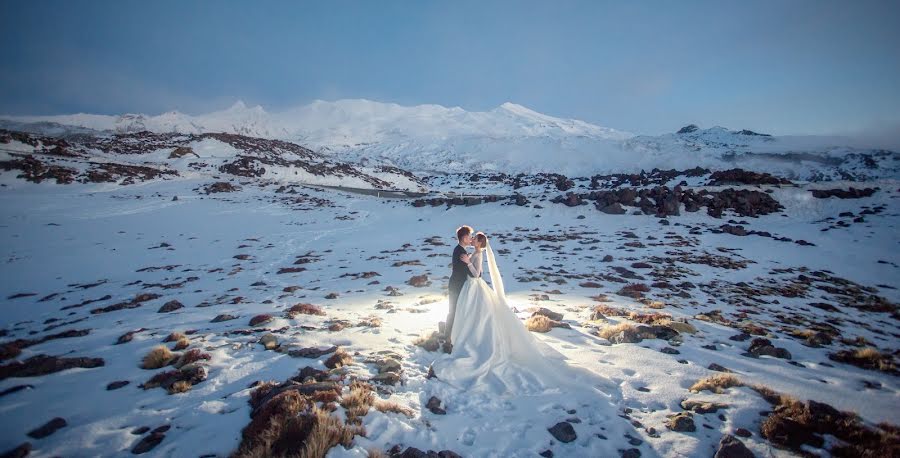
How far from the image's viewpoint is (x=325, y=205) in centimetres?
3816

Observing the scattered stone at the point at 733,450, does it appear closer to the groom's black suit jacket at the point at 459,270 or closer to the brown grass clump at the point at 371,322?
the groom's black suit jacket at the point at 459,270

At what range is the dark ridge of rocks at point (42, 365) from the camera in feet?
22.0

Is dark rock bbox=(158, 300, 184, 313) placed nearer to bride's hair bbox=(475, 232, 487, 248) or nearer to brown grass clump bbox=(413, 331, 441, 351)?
brown grass clump bbox=(413, 331, 441, 351)

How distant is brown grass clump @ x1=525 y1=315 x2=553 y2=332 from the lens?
9.37 m

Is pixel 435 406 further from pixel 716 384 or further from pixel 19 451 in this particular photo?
pixel 19 451

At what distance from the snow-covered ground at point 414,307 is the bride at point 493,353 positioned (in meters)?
0.40

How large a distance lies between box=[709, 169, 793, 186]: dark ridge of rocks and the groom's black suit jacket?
39.9m

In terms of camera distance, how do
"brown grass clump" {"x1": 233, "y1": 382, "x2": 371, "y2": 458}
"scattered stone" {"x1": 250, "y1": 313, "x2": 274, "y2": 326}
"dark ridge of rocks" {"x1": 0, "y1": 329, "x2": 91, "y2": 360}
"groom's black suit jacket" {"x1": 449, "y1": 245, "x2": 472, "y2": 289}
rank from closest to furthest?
"brown grass clump" {"x1": 233, "y1": 382, "x2": 371, "y2": 458}
"dark ridge of rocks" {"x1": 0, "y1": 329, "x2": 91, "y2": 360}
"groom's black suit jacket" {"x1": 449, "y1": 245, "x2": 472, "y2": 289}
"scattered stone" {"x1": 250, "y1": 313, "x2": 274, "y2": 326}

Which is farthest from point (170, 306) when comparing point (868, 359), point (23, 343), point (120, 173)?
point (120, 173)

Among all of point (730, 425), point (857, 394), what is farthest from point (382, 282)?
point (857, 394)

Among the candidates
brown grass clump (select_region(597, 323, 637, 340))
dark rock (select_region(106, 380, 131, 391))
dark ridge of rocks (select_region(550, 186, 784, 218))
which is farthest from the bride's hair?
dark ridge of rocks (select_region(550, 186, 784, 218))

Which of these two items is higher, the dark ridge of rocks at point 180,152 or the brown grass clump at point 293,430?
the dark ridge of rocks at point 180,152

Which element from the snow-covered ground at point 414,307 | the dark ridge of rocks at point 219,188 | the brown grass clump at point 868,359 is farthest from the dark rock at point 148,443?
the dark ridge of rocks at point 219,188

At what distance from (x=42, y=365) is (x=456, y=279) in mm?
8239
